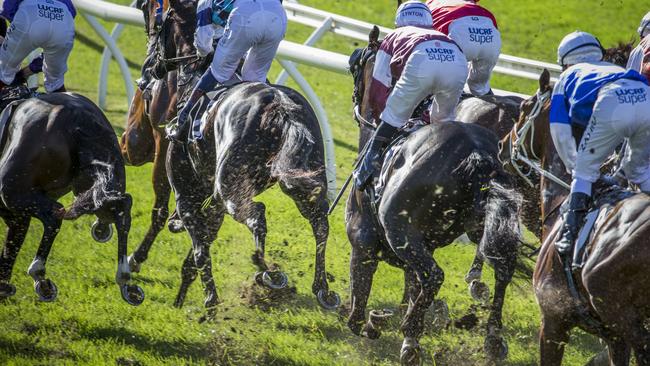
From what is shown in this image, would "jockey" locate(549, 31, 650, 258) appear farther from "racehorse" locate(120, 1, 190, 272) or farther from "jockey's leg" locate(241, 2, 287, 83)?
"racehorse" locate(120, 1, 190, 272)

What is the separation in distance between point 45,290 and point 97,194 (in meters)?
0.81

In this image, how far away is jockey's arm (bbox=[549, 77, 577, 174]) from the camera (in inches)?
204

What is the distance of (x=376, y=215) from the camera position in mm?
6344

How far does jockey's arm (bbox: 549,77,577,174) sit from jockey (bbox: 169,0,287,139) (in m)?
2.77

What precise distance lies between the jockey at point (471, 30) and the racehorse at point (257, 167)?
5.22 feet

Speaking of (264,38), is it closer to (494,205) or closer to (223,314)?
(223,314)

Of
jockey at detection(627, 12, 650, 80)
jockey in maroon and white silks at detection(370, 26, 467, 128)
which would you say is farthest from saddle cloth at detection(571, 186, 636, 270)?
jockey at detection(627, 12, 650, 80)

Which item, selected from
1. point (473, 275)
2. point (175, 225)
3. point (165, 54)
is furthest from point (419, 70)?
point (165, 54)

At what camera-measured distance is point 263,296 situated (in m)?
7.34

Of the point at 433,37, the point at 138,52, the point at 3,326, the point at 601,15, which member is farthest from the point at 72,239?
the point at 601,15

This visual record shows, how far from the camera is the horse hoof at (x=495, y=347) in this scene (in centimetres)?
609

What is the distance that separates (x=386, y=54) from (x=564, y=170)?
167 cm

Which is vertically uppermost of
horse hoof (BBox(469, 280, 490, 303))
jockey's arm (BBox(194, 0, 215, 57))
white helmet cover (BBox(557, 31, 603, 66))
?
white helmet cover (BBox(557, 31, 603, 66))

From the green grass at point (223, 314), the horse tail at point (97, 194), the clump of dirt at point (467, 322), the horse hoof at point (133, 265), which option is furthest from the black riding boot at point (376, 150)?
the horse hoof at point (133, 265)
